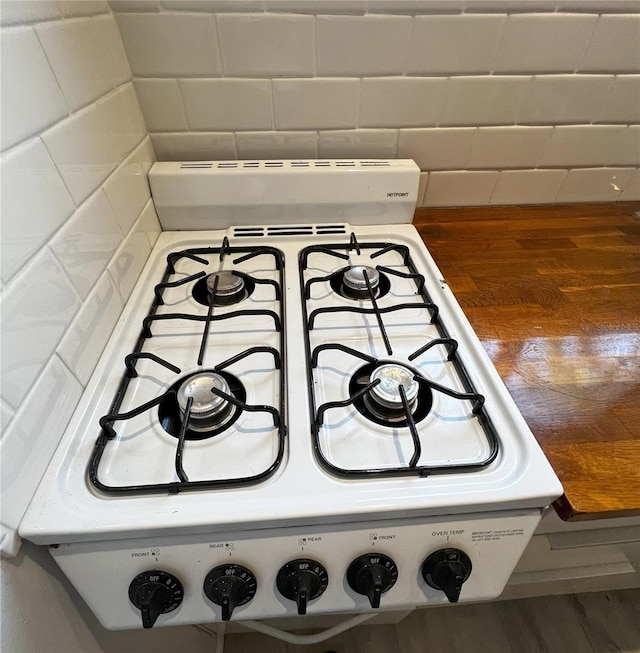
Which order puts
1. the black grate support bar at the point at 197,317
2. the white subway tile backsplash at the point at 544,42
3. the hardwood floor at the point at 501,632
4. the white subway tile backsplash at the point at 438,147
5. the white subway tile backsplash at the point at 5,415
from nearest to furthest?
the white subway tile backsplash at the point at 5,415 → the black grate support bar at the point at 197,317 → the white subway tile backsplash at the point at 544,42 → the white subway tile backsplash at the point at 438,147 → the hardwood floor at the point at 501,632

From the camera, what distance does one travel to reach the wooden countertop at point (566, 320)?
46cm

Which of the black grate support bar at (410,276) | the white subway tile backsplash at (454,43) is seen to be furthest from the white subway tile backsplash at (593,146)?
the black grate support bar at (410,276)

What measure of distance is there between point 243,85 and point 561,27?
1.83 feet

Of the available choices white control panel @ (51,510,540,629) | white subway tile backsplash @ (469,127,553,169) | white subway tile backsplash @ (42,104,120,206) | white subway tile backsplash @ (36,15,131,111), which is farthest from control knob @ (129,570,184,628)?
white subway tile backsplash @ (469,127,553,169)

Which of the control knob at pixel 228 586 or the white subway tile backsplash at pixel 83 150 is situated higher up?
the white subway tile backsplash at pixel 83 150

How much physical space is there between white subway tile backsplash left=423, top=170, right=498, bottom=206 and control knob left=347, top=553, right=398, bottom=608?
A: 724 mm

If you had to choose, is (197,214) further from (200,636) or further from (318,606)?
(200,636)

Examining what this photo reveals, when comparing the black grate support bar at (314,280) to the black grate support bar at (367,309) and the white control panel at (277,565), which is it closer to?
Answer: the black grate support bar at (367,309)

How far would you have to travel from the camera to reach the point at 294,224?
805 mm

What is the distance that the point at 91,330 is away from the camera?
534mm

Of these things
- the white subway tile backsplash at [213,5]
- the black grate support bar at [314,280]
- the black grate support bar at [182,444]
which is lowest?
the black grate support bar at [314,280]

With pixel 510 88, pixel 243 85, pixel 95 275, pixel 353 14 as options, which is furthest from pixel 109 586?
pixel 510 88

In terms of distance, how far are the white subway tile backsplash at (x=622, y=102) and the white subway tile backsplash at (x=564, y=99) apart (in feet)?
0.04

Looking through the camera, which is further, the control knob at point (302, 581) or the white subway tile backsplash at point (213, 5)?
the white subway tile backsplash at point (213, 5)
